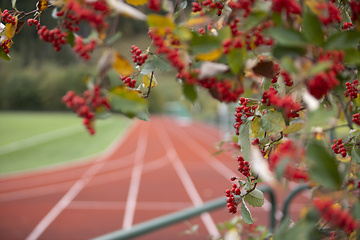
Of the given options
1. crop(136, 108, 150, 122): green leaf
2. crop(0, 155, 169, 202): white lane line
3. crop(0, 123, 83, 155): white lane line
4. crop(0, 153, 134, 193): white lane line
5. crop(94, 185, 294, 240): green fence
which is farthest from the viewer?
crop(0, 123, 83, 155): white lane line

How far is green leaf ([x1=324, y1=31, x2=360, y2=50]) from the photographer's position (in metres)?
0.22

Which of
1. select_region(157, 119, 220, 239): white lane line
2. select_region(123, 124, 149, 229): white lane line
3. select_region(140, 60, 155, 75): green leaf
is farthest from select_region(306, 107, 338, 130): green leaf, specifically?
select_region(123, 124, 149, 229): white lane line

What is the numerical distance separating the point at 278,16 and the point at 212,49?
2.6 inches

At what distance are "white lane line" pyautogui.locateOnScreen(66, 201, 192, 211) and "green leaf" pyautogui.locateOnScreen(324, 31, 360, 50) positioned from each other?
13.9 feet

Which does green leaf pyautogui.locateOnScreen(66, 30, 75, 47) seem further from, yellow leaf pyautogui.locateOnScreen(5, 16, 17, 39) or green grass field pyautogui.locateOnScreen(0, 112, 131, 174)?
green grass field pyautogui.locateOnScreen(0, 112, 131, 174)

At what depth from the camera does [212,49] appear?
24 cm

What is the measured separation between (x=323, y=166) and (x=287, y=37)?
0.11 m

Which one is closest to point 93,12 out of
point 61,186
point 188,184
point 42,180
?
point 188,184

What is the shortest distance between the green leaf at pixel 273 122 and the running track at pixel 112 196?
7.47ft

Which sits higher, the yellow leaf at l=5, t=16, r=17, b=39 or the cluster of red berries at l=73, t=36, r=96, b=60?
the yellow leaf at l=5, t=16, r=17, b=39

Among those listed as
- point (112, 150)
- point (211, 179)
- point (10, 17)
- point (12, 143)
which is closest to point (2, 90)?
point (12, 143)

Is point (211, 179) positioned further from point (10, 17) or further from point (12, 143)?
point (12, 143)

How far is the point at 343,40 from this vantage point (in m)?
0.22

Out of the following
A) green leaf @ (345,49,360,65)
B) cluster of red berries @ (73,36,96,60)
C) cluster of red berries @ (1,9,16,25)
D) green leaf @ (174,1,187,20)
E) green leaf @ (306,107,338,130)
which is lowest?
green leaf @ (306,107,338,130)
